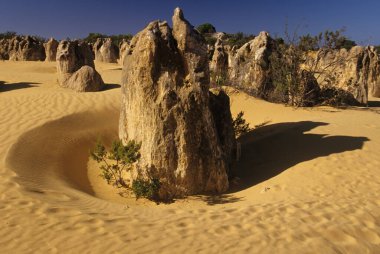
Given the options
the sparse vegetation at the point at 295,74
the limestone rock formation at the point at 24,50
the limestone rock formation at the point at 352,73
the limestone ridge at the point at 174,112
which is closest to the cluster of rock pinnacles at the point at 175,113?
the limestone ridge at the point at 174,112

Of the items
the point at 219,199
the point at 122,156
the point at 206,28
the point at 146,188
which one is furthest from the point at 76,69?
the point at 206,28

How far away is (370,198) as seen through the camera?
18.7 ft

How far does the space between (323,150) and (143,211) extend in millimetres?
4168

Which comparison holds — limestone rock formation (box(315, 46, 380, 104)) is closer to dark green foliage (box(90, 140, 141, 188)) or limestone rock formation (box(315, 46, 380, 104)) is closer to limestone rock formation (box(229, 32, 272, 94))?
limestone rock formation (box(229, 32, 272, 94))

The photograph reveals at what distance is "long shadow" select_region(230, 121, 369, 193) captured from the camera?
709 centimetres

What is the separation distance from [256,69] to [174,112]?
26.2 feet

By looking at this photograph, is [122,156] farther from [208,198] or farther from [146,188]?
[208,198]

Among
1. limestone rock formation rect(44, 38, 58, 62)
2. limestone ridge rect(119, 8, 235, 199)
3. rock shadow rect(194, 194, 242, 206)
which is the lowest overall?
rock shadow rect(194, 194, 242, 206)

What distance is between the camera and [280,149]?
803 cm

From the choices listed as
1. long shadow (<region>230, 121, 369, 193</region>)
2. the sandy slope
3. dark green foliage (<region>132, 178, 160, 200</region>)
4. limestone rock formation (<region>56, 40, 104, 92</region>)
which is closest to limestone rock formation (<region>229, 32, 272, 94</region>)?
the sandy slope

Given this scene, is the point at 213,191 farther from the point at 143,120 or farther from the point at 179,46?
the point at 179,46

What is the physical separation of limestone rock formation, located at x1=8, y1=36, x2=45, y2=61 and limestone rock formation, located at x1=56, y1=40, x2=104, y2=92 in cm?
1263

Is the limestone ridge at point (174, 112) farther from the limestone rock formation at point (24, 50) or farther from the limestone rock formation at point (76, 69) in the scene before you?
the limestone rock formation at point (24, 50)

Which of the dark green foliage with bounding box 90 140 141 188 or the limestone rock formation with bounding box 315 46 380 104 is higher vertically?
the limestone rock formation with bounding box 315 46 380 104
